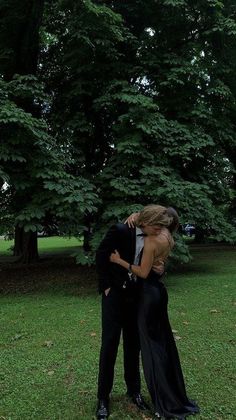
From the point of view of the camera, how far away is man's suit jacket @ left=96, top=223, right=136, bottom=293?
4.14 meters

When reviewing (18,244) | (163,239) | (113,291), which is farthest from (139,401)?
(18,244)

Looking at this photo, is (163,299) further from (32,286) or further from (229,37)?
(229,37)

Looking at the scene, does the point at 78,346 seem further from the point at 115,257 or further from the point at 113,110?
the point at 113,110

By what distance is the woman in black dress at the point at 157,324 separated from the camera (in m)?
4.02

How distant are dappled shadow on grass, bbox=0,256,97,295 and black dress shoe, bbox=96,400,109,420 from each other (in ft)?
20.2

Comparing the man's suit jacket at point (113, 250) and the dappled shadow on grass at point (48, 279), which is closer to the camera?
the man's suit jacket at point (113, 250)

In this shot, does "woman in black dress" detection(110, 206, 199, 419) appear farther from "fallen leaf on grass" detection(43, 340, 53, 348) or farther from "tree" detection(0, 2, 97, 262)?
"tree" detection(0, 2, 97, 262)

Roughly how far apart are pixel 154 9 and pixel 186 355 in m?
9.88

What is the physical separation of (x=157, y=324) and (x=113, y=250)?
2.42 feet

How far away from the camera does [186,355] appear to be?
5863 millimetres

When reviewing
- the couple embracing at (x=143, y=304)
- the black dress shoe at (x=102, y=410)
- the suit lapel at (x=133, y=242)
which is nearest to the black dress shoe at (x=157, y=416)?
the couple embracing at (x=143, y=304)

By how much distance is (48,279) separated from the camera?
1205cm

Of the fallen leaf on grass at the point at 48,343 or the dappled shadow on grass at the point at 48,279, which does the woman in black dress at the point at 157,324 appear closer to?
the fallen leaf on grass at the point at 48,343

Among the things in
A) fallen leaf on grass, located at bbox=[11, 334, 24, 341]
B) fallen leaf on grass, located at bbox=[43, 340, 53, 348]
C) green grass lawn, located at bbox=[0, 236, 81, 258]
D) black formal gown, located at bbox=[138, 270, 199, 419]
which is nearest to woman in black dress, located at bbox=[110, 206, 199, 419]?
black formal gown, located at bbox=[138, 270, 199, 419]
